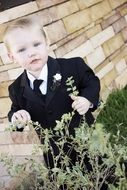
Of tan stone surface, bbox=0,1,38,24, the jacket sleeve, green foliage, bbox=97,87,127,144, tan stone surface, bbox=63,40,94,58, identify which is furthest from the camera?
tan stone surface, bbox=63,40,94,58

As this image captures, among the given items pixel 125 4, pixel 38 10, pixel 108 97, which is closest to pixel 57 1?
pixel 38 10

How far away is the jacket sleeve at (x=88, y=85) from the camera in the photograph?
2.51 metres

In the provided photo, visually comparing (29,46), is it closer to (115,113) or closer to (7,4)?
(7,4)

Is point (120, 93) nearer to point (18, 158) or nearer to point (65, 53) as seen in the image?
point (65, 53)

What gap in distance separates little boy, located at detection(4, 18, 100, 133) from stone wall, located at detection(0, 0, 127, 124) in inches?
36.1

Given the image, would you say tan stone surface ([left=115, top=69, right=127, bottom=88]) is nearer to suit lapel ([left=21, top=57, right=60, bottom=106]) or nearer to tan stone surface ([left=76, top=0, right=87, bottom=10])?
tan stone surface ([left=76, top=0, right=87, bottom=10])

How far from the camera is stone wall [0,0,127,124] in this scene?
3545mm

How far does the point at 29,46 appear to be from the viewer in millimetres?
2398

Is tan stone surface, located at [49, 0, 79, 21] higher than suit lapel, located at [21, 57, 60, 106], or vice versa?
tan stone surface, located at [49, 0, 79, 21]

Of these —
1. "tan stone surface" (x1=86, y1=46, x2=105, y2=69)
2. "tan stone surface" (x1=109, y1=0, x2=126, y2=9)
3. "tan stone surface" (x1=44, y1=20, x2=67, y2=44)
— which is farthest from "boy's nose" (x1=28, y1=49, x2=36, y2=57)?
"tan stone surface" (x1=109, y1=0, x2=126, y2=9)

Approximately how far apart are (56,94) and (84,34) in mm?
1628

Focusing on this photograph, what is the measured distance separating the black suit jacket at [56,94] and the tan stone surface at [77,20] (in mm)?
1272

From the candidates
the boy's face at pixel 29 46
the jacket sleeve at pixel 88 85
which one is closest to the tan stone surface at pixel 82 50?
the jacket sleeve at pixel 88 85

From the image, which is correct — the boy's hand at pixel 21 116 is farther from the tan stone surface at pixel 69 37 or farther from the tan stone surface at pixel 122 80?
the tan stone surface at pixel 122 80
